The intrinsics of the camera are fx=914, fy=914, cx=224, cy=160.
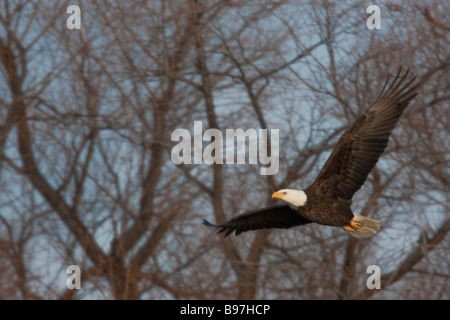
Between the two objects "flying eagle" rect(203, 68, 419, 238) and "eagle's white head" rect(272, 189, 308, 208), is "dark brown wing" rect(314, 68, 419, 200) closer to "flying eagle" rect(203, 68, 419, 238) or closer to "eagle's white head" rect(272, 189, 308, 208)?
"flying eagle" rect(203, 68, 419, 238)

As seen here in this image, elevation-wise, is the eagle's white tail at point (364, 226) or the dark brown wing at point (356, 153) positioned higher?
the dark brown wing at point (356, 153)

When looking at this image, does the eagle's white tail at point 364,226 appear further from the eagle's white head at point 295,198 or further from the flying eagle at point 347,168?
the eagle's white head at point 295,198

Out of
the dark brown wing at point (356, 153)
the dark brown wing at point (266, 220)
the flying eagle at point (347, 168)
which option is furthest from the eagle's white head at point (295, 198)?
the dark brown wing at point (266, 220)

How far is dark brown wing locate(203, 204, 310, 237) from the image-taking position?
8.00 m

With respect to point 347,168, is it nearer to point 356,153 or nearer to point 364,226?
point 356,153

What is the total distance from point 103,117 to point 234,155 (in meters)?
3.51

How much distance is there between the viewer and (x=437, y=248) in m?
13.0

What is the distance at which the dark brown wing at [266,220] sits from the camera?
8.00 meters

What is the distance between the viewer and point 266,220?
320 inches

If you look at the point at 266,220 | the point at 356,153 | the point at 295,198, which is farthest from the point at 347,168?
the point at 266,220

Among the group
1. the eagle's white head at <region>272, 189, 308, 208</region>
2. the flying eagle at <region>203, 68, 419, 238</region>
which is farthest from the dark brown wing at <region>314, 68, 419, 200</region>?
the eagle's white head at <region>272, 189, 308, 208</region>

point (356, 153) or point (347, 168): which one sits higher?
point (356, 153)
